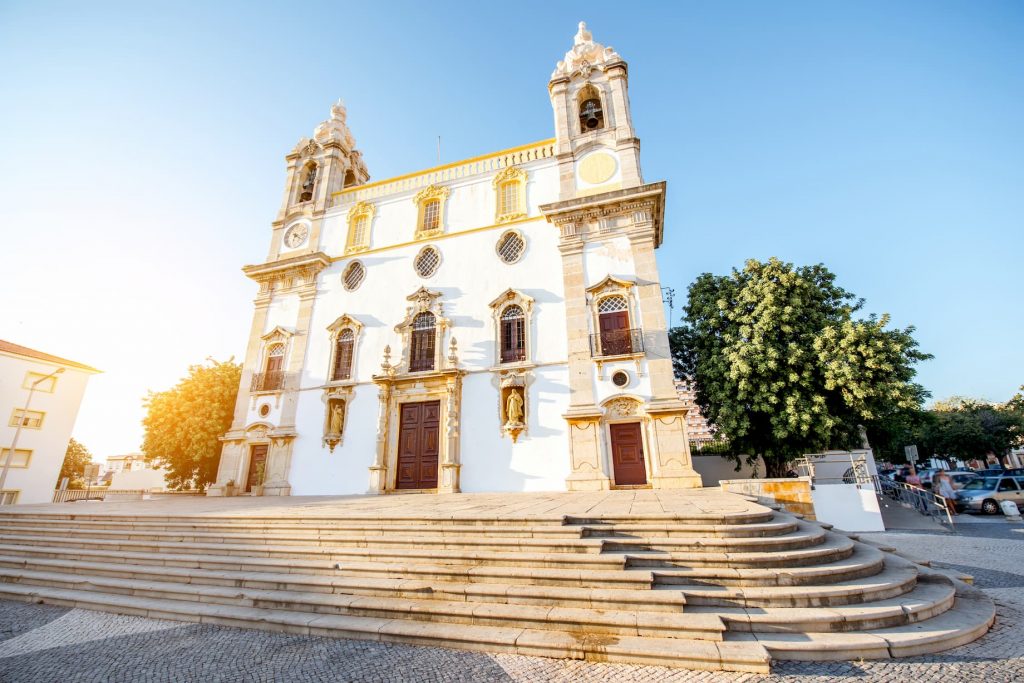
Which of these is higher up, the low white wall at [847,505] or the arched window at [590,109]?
the arched window at [590,109]

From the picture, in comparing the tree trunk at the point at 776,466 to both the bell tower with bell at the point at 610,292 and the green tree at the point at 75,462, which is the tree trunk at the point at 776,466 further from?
the green tree at the point at 75,462

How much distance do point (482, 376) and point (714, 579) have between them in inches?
409

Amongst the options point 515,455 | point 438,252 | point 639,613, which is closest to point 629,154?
point 438,252

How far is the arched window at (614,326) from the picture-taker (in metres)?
13.5

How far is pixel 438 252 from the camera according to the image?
1703 cm

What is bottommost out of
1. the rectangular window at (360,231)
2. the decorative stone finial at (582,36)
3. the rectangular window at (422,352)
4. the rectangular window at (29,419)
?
the rectangular window at (29,419)

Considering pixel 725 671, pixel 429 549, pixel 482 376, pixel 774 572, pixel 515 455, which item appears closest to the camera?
pixel 725 671

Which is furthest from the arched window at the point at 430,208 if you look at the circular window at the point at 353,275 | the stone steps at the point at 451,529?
A: the stone steps at the point at 451,529

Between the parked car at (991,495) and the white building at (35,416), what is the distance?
141 ft

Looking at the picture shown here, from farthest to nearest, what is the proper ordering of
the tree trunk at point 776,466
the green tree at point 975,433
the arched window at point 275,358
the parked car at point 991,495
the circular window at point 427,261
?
the green tree at point 975,433, the arched window at point 275,358, the circular window at point 427,261, the parked car at point 991,495, the tree trunk at point 776,466

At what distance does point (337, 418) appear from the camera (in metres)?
15.4

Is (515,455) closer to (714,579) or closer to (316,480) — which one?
(316,480)

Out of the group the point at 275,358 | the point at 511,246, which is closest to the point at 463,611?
the point at 511,246

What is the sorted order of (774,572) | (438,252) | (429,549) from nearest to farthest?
(774,572)
(429,549)
(438,252)
